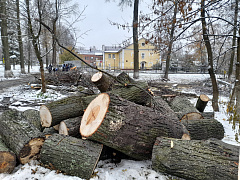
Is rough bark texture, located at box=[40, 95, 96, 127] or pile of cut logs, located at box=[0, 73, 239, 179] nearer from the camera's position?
pile of cut logs, located at box=[0, 73, 239, 179]

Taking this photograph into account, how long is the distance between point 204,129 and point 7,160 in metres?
3.61

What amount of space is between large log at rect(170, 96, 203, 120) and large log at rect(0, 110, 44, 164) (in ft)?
10.8

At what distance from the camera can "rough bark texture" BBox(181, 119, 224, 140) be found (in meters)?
3.23

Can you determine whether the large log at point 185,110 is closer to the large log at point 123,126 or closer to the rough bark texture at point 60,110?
the large log at point 123,126

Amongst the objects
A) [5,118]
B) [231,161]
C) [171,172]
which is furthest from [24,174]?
[231,161]

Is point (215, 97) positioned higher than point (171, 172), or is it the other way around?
point (215, 97)

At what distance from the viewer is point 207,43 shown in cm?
543

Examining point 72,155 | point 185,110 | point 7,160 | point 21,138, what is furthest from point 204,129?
point 7,160

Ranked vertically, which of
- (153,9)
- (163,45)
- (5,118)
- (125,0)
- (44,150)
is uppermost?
(125,0)

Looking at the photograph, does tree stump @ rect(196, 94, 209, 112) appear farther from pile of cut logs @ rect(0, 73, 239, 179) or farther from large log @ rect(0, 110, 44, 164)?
large log @ rect(0, 110, 44, 164)

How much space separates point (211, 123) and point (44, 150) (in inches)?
130

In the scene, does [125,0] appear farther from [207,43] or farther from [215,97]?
[215,97]

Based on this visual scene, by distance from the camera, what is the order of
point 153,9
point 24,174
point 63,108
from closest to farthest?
point 24,174 < point 63,108 < point 153,9

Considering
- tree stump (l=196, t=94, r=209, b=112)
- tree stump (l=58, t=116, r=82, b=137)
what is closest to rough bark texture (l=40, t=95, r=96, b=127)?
tree stump (l=58, t=116, r=82, b=137)
